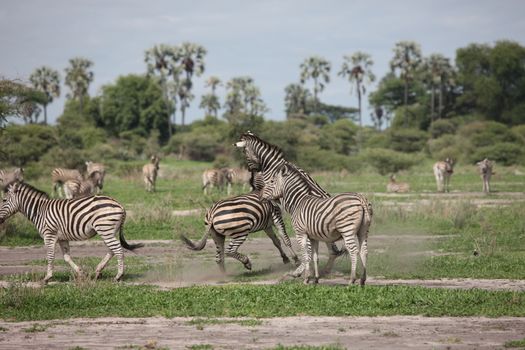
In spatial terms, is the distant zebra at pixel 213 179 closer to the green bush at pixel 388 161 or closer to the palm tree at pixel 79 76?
the green bush at pixel 388 161

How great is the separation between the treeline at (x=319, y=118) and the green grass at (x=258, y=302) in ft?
138

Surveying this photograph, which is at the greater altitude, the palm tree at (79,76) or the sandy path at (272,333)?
the palm tree at (79,76)

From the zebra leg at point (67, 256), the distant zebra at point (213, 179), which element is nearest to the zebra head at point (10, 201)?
the zebra leg at point (67, 256)

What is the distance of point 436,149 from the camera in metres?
73.9

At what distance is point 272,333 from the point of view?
1008 centimetres

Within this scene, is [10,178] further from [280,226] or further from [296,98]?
[296,98]

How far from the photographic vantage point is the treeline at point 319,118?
60.6m

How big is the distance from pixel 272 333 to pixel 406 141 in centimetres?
7184

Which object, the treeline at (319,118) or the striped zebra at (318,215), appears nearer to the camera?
the striped zebra at (318,215)

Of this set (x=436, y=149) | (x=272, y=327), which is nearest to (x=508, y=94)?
(x=436, y=149)

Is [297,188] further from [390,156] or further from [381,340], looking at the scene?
[390,156]

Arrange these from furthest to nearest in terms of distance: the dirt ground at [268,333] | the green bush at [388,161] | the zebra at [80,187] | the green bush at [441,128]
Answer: the green bush at [441,128], the green bush at [388,161], the zebra at [80,187], the dirt ground at [268,333]

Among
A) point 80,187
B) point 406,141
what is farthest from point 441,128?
point 80,187

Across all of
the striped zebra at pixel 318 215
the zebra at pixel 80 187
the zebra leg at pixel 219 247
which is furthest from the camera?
the zebra at pixel 80 187
